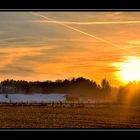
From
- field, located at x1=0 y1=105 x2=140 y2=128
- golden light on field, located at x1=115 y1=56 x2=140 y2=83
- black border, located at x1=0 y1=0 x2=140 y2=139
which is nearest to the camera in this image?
black border, located at x1=0 y1=0 x2=140 y2=139

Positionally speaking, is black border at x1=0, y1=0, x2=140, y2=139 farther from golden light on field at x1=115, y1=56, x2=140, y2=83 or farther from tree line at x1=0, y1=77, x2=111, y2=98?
golden light on field at x1=115, y1=56, x2=140, y2=83

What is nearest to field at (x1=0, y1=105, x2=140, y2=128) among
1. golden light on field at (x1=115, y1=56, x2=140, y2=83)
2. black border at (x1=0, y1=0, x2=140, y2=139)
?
black border at (x1=0, y1=0, x2=140, y2=139)

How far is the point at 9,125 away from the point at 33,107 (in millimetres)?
405

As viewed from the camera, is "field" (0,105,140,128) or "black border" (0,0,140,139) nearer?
"black border" (0,0,140,139)

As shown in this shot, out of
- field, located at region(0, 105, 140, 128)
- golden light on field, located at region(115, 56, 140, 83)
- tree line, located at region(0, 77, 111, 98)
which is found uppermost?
golden light on field, located at region(115, 56, 140, 83)

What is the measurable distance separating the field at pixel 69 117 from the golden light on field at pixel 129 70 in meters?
0.38

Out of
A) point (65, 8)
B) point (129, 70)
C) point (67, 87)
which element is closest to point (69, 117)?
point (67, 87)

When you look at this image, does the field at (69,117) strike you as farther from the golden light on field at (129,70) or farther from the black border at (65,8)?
the golden light on field at (129,70)

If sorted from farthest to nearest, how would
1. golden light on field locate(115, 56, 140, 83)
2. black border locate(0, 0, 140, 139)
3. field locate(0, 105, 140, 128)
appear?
golden light on field locate(115, 56, 140, 83) < field locate(0, 105, 140, 128) < black border locate(0, 0, 140, 139)

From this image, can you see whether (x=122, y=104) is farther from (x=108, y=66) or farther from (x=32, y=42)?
(x=32, y=42)

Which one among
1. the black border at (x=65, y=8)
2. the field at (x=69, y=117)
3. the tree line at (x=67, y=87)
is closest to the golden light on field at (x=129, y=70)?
the tree line at (x=67, y=87)

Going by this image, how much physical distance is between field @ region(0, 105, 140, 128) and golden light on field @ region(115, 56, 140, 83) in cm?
38

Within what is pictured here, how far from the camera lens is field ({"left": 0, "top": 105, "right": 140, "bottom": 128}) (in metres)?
6.27

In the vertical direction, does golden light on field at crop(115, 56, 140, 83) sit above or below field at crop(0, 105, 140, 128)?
above
